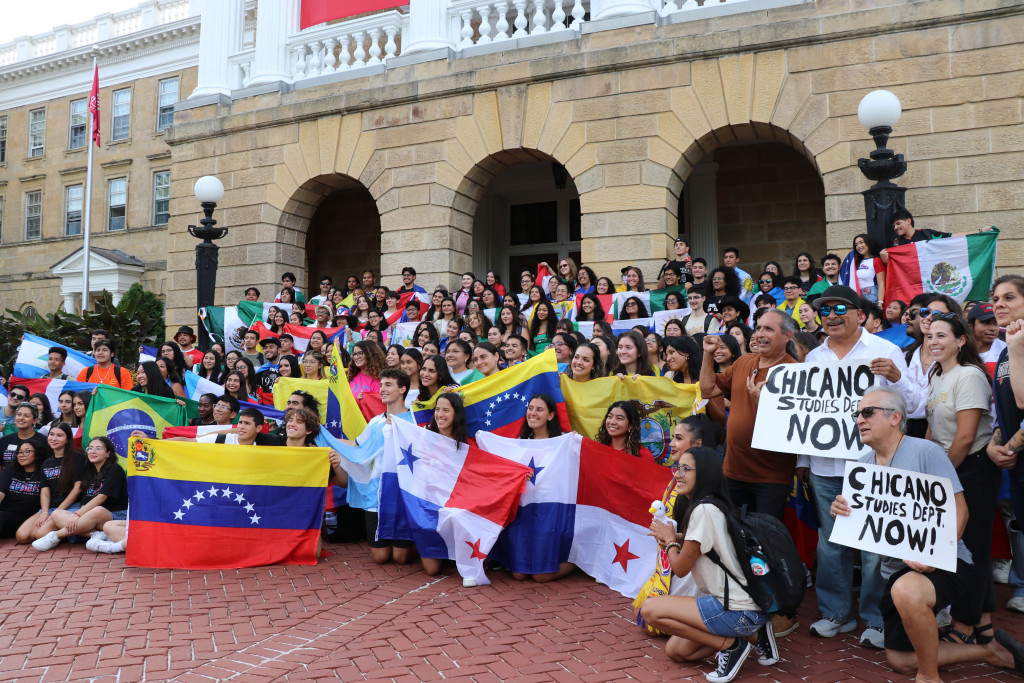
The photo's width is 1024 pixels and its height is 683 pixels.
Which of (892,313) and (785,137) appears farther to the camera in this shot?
(785,137)

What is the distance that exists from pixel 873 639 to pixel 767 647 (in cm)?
72

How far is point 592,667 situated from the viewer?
4473 millimetres

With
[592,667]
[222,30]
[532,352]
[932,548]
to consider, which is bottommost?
[592,667]

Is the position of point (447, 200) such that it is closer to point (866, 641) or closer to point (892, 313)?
point (892, 313)

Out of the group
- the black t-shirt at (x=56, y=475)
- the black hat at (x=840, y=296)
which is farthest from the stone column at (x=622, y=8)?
the black t-shirt at (x=56, y=475)

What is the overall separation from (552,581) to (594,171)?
854 centimetres

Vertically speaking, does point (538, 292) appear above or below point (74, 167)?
below

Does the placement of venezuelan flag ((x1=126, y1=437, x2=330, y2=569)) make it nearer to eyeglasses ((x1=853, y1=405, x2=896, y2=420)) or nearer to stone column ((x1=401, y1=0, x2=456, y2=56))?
eyeglasses ((x1=853, y1=405, x2=896, y2=420))

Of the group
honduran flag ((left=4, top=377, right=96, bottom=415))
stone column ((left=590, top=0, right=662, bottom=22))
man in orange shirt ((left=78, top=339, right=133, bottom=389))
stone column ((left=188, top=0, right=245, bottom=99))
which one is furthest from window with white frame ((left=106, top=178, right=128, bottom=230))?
stone column ((left=590, top=0, right=662, bottom=22))

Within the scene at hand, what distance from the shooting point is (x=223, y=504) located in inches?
271

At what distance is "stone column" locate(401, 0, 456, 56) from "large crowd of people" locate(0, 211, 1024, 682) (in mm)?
5847

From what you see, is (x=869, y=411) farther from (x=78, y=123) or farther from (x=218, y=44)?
(x=78, y=123)

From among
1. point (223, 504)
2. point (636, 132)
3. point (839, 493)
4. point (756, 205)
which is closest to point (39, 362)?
point (223, 504)

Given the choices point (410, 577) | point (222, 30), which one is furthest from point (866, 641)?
point (222, 30)
